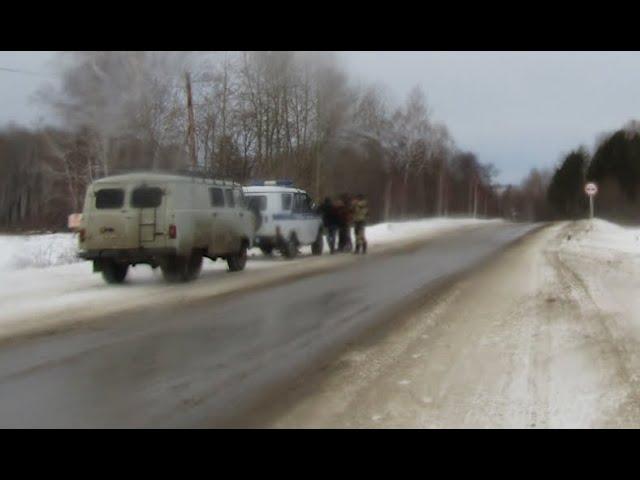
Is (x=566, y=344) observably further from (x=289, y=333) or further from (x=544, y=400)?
(x=289, y=333)

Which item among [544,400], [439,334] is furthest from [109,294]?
[544,400]

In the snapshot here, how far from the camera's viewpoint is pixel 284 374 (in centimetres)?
706

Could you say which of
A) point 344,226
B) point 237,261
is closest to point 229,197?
point 237,261

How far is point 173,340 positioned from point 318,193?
109ft

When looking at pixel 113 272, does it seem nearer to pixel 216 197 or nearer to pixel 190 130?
pixel 216 197

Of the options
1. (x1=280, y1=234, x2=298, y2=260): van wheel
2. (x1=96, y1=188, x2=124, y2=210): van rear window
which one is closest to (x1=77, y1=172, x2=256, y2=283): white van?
(x1=96, y1=188, x2=124, y2=210): van rear window

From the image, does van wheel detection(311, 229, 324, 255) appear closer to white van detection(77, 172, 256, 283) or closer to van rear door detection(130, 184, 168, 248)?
white van detection(77, 172, 256, 283)

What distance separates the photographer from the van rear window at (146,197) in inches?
561

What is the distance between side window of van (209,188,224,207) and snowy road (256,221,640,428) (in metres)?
5.98

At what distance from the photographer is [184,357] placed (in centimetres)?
780

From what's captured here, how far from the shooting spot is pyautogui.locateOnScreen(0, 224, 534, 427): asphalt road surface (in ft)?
19.0

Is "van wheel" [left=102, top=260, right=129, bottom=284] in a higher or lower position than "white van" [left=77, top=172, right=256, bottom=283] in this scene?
lower

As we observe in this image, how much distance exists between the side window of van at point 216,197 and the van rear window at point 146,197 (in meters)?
1.92

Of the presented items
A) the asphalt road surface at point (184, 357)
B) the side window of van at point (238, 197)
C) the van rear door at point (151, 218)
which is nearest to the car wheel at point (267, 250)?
the side window of van at point (238, 197)
